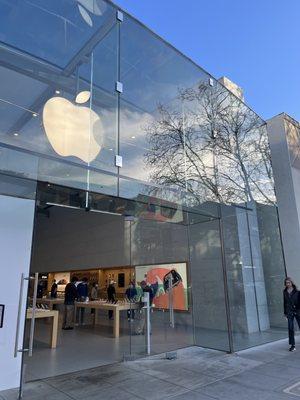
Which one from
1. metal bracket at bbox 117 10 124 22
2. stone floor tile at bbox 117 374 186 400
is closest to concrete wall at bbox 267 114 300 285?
stone floor tile at bbox 117 374 186 400

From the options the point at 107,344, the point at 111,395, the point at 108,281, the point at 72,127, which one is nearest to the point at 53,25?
the point at 72,127

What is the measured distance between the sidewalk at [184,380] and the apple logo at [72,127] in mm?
3622

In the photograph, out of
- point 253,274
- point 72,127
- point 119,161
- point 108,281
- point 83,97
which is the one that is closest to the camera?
point 72,127

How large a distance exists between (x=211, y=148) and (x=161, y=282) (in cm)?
453

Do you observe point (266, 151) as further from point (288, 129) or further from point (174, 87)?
point (174, 87)

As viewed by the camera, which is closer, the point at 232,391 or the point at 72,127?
the point at 232,391

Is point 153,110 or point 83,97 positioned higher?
point 153,110

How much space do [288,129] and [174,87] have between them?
4.58 m

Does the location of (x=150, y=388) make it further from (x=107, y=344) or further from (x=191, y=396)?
(x=107, y=344)

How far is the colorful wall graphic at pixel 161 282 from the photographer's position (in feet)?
28.2

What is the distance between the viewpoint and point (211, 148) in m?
8.55

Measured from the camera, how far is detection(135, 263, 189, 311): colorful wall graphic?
28.2 ft

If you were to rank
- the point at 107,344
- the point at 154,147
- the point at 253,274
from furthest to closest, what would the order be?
1. the point at 253,274
2. the point at 107,344
3. the point at 154,147

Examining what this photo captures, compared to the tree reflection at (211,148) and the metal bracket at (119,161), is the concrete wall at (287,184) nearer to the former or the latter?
the tree reflection at (211,148)
